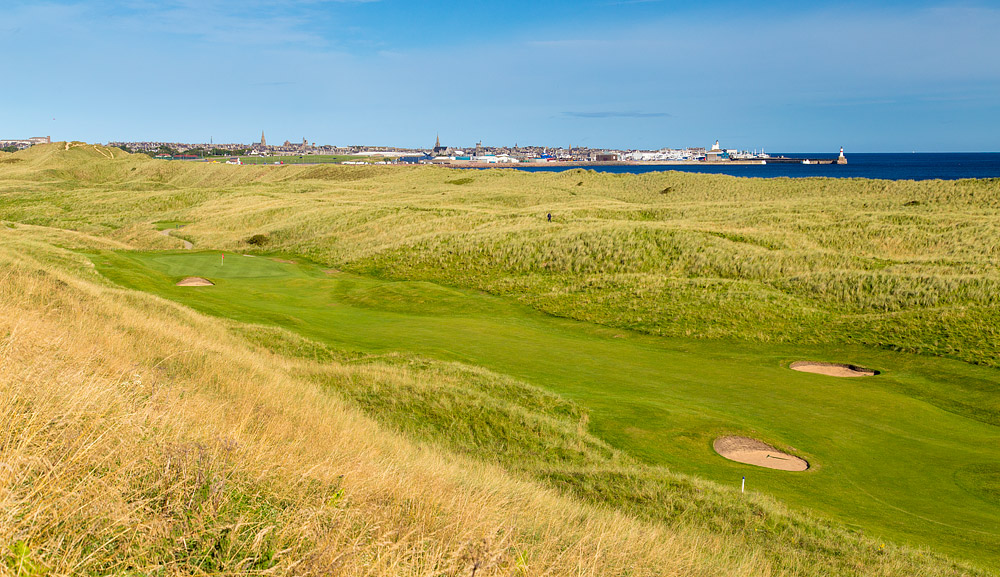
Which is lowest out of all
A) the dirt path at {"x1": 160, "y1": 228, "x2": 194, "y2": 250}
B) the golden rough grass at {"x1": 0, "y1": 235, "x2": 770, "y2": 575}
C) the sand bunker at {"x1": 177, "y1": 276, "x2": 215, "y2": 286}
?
the sand bunker at {"x1": 177, "y1": 276, "x2": 215, "y2": 286}

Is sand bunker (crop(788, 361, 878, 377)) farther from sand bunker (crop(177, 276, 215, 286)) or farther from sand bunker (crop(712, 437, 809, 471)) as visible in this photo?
sand bunker (crop(177, 276, 215, 286))

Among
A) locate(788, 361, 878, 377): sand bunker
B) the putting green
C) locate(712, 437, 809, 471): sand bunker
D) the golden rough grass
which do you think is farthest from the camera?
locate(788, 361, 878, 377): sand bunker

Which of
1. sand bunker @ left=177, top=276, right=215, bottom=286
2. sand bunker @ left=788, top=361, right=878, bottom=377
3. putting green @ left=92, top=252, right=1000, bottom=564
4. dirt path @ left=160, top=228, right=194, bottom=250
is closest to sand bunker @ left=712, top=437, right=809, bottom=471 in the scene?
putting green @ left=92, top=252, right=1000, bottom=564

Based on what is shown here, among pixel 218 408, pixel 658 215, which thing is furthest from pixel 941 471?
pixel 658 215

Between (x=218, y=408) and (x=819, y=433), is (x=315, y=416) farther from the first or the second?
(x=819, y=433)

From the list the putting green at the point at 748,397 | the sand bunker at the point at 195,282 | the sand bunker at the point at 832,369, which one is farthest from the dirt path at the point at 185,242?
the sand bunker at the point at 832,369

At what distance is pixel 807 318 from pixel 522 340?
10.5m

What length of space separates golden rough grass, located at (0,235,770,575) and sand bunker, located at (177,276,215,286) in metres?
21.5

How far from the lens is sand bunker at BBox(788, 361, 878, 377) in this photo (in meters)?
17.6

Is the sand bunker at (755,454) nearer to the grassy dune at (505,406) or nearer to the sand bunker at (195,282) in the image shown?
the grassy dune at (505,406)

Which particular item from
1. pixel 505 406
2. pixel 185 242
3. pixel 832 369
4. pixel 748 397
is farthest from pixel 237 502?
pixel 185 242

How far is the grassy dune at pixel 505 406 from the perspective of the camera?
4.30 meters

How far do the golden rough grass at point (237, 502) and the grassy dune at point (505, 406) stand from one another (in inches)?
1.1

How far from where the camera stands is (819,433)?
12648mm
